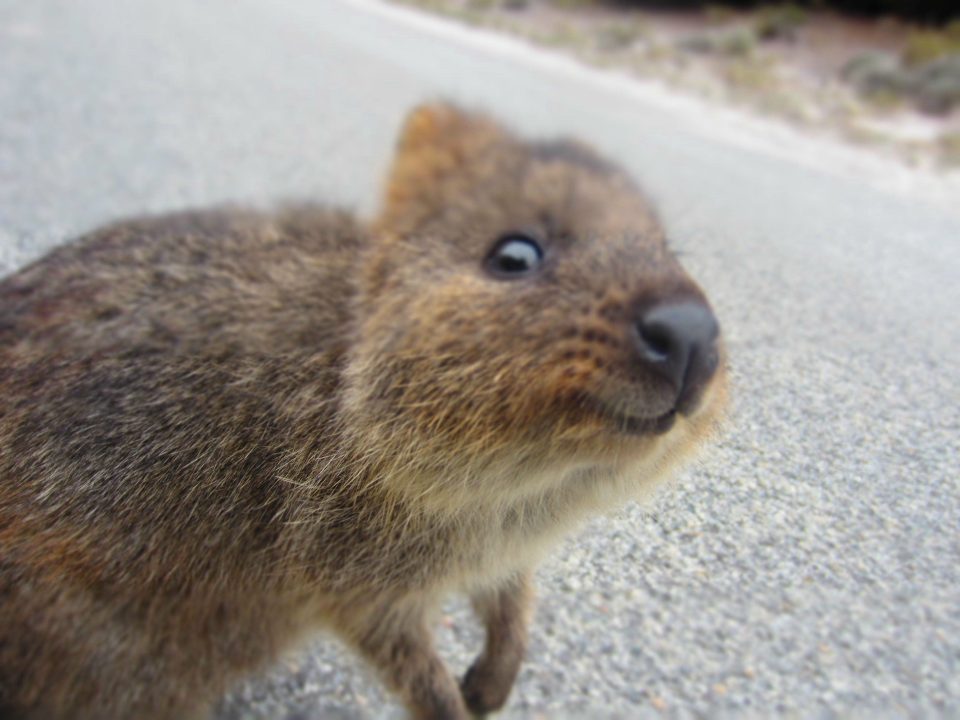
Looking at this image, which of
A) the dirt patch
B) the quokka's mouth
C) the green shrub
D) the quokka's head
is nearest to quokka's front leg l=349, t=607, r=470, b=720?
the quokka's head

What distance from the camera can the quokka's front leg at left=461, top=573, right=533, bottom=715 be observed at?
2.74 metres

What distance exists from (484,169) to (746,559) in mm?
1050

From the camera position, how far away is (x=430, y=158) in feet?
6.91

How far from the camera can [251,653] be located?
8.98 ft

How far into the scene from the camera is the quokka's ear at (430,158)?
2047mm

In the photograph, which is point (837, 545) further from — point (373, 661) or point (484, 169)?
point (373, 661)

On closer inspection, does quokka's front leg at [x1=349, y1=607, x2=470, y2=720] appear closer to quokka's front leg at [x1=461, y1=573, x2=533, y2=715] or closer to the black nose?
quokka's front leg at [x1=461, y1=573, x2=533, y2=715]

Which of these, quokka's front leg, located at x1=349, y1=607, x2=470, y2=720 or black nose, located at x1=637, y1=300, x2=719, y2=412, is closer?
black nose, located at x1=637, y1=300, x2=719, y2=412

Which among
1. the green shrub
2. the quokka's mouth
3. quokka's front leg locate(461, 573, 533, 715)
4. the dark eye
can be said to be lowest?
the green shrub

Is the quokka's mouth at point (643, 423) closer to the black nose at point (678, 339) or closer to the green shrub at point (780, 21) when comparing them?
the black nose at point (678, 339)

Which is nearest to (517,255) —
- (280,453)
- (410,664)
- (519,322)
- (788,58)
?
(519,322)

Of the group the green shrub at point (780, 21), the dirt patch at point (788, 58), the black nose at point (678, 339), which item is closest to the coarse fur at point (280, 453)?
the black nose at point (678, 339)

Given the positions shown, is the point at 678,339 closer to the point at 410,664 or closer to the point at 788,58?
the point at 410,664

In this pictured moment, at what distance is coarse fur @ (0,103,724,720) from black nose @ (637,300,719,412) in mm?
247
